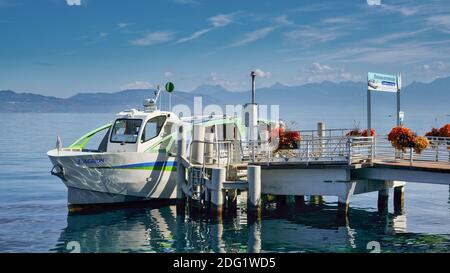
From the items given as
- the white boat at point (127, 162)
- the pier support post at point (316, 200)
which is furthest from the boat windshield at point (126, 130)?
the pier support post at point (316, 200)

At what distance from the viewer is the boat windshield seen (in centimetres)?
2800

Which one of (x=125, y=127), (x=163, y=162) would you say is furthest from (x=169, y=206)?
(x=125, y=127)

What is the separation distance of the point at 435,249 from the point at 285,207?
8.77m

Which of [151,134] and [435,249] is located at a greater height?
[151,134]

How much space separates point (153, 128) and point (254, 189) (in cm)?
707

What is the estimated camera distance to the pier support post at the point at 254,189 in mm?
23281

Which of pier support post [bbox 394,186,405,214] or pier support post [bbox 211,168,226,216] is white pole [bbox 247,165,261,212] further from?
pier support post [bbox 394,186,405,214]

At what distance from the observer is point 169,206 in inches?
1127

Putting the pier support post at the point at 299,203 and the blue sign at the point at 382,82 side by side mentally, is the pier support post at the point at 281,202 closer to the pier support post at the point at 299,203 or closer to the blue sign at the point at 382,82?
the pier support post at the point at 299,203

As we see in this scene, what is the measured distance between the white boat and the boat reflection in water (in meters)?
0.91

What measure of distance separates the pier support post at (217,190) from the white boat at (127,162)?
13.5 feet

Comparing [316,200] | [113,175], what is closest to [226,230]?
[113,175]

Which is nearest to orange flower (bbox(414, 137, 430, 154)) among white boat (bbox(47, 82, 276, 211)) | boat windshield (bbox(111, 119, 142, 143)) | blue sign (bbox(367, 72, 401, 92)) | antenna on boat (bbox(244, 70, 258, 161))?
blue sign (bbox(367, 72, 401, 92))
